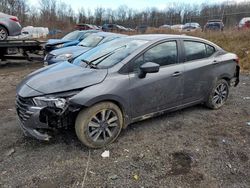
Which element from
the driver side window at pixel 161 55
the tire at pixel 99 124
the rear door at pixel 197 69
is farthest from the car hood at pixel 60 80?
the rear door at pixel 197 69

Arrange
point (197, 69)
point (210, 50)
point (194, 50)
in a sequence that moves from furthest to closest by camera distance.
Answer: point (210, 50) → point (194, 50) → point (197, 69)

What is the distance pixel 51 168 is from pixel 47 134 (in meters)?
0.51

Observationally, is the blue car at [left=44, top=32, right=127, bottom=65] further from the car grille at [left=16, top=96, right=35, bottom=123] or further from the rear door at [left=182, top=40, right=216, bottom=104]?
the car grille at [left=16, top=96, right=35, bottom=123]

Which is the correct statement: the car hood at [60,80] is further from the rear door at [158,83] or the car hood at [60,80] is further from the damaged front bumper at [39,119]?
the rear door at [158,83]

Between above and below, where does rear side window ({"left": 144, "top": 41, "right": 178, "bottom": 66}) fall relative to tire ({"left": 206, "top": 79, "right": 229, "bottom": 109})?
above

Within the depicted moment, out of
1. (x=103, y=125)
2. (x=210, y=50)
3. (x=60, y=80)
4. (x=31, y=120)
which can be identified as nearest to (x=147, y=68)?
(x=103, y=125)

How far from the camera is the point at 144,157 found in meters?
3.51

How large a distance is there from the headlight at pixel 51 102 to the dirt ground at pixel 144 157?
2.30 ft

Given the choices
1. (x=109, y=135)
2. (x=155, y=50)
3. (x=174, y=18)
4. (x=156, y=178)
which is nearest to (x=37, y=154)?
(x=109, y=135)

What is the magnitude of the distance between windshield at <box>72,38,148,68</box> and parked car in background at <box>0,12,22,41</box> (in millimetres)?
7184

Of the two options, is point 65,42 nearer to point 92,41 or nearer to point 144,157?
point 92,41

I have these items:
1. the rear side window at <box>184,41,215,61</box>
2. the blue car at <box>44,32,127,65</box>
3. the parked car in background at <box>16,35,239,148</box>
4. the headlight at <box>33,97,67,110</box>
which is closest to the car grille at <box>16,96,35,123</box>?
the parked car in background at <box>16,35,239,148</box>

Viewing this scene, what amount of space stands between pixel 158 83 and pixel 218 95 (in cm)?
186

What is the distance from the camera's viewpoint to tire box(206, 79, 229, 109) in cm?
516
